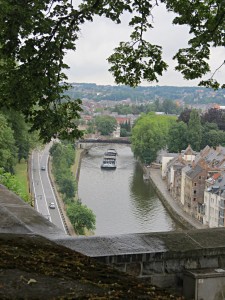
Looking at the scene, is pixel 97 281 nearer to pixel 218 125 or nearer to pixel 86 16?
pixel 86 16

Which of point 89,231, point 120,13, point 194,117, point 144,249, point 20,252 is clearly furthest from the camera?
point 194,117

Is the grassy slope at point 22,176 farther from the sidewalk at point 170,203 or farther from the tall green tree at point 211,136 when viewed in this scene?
the tall green tree at point 211,136

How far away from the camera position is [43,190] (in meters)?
41.2

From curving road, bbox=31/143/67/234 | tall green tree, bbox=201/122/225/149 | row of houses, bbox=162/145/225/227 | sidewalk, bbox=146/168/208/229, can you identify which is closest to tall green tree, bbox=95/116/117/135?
tall green tree, bbox=201/122/225/149

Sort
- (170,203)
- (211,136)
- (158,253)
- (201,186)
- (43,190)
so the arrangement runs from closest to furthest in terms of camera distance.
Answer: (158,253) → (201,186) → (170,203) → (43,190) → (211,136)

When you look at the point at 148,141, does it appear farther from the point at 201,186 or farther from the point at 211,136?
the point at 201,186

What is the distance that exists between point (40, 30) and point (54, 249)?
2.78m

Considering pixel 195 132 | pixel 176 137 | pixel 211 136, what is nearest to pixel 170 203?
pixel 195 132

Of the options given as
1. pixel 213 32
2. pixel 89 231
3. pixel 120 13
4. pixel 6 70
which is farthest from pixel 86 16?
pixel 89 231

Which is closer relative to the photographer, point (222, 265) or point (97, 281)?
point (97, 281)

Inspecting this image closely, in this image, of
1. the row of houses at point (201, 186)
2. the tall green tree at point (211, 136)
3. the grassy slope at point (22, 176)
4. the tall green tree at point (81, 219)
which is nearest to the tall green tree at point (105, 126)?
the tall green tree at point (211, 136)

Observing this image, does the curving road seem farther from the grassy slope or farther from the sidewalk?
the sidewalk

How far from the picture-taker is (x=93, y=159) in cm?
6906

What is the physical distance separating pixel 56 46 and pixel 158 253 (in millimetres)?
2725
